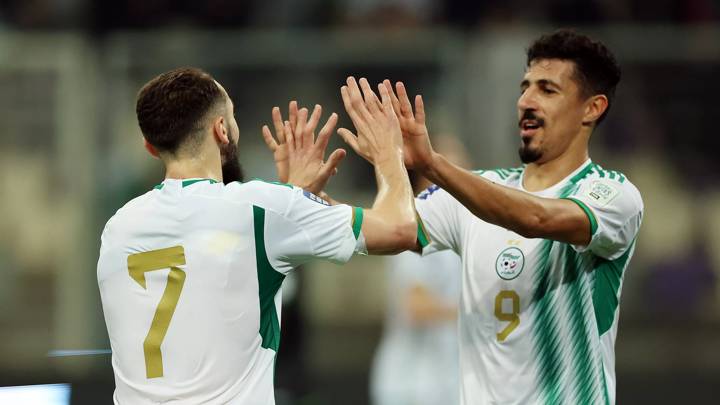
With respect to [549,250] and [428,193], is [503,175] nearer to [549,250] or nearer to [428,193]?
[428,193]

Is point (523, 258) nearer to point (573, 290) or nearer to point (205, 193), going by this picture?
point (573, 290)

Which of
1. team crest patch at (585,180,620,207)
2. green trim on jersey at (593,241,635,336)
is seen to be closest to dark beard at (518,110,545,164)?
team crest patch at (585,180,620,207)

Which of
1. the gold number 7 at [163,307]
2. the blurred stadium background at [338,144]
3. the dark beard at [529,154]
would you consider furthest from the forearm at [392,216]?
the blurred stadium background at [338,144]

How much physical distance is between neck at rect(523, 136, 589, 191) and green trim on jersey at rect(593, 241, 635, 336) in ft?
1.30

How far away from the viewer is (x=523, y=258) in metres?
4.41

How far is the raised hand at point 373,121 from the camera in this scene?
397 cm

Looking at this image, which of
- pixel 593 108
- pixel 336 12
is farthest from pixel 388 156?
pixel 336 12

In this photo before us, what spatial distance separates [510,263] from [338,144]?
5342 millimetres

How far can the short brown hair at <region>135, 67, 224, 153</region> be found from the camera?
12.2ft

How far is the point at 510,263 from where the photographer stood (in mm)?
4410

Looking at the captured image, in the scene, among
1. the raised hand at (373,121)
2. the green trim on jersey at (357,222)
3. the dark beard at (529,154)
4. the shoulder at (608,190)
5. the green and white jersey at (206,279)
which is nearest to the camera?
the green and white jersey at (206,279)

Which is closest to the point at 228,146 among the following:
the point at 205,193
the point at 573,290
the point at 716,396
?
the point at 205,193

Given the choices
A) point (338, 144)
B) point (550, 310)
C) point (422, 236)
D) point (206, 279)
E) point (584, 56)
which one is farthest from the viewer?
point (338, 144)

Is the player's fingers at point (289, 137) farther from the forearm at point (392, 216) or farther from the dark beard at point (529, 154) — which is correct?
the dark beard at point (529, 154)
